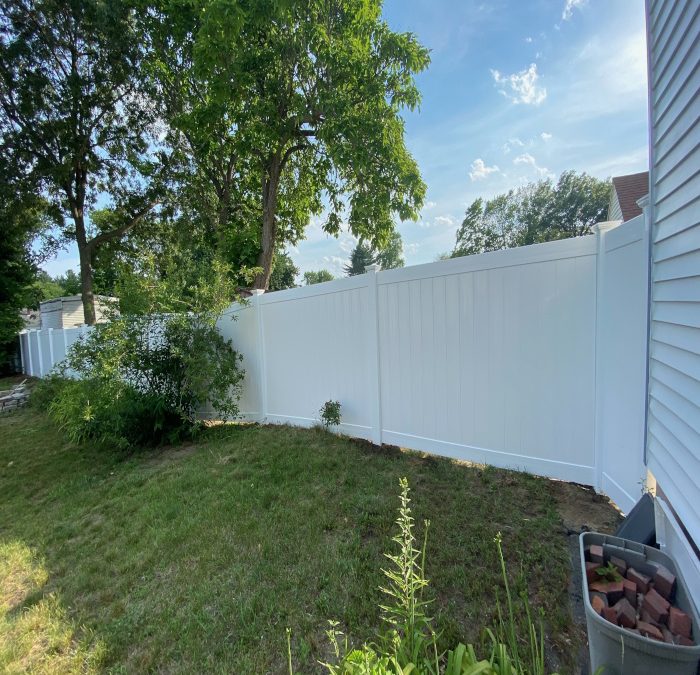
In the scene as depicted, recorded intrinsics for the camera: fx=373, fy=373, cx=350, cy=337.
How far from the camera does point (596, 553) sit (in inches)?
56.6

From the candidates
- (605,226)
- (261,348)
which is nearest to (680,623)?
(605,226)

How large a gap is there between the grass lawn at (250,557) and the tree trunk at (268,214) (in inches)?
166

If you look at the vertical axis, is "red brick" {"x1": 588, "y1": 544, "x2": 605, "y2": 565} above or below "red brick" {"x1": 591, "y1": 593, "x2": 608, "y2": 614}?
above

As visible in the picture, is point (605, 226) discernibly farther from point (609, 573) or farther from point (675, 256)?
point (609, 573)

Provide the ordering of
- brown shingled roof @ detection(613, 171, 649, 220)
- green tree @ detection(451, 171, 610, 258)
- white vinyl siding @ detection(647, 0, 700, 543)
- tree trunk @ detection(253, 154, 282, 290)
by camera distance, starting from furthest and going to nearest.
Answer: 1. green tree @ detection(451, 171, 610, 258)
2. brown shingled roof @ detection(613, 171, 649, 220)
3. tree trunk @ detection(253, 154, 282, 290)
4. white vinyl siding @ detection(647, 0, 700, 543)

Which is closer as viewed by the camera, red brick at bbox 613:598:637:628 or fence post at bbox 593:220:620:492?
red brick at bbox 613:598:637:628

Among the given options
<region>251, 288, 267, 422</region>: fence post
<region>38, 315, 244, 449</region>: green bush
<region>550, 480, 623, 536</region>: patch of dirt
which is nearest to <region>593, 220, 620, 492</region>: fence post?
<region>550, 480, 623, 536</region>: patch of dirt

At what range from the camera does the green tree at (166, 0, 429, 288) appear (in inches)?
217

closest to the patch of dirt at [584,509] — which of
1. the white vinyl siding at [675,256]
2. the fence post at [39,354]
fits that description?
the white vinyl siding at [675,256]

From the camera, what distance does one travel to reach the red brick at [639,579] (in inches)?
51.6

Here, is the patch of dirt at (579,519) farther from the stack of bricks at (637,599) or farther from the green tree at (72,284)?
the green tree at (72,284)

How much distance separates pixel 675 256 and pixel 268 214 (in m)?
6.66

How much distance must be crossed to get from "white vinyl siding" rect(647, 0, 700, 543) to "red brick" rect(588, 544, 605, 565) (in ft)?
0.99

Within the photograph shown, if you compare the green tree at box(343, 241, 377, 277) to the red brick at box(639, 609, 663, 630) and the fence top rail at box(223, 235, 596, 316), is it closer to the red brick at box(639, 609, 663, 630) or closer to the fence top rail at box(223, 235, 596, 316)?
the fence top rail at box(223, 235, 596, 316)
